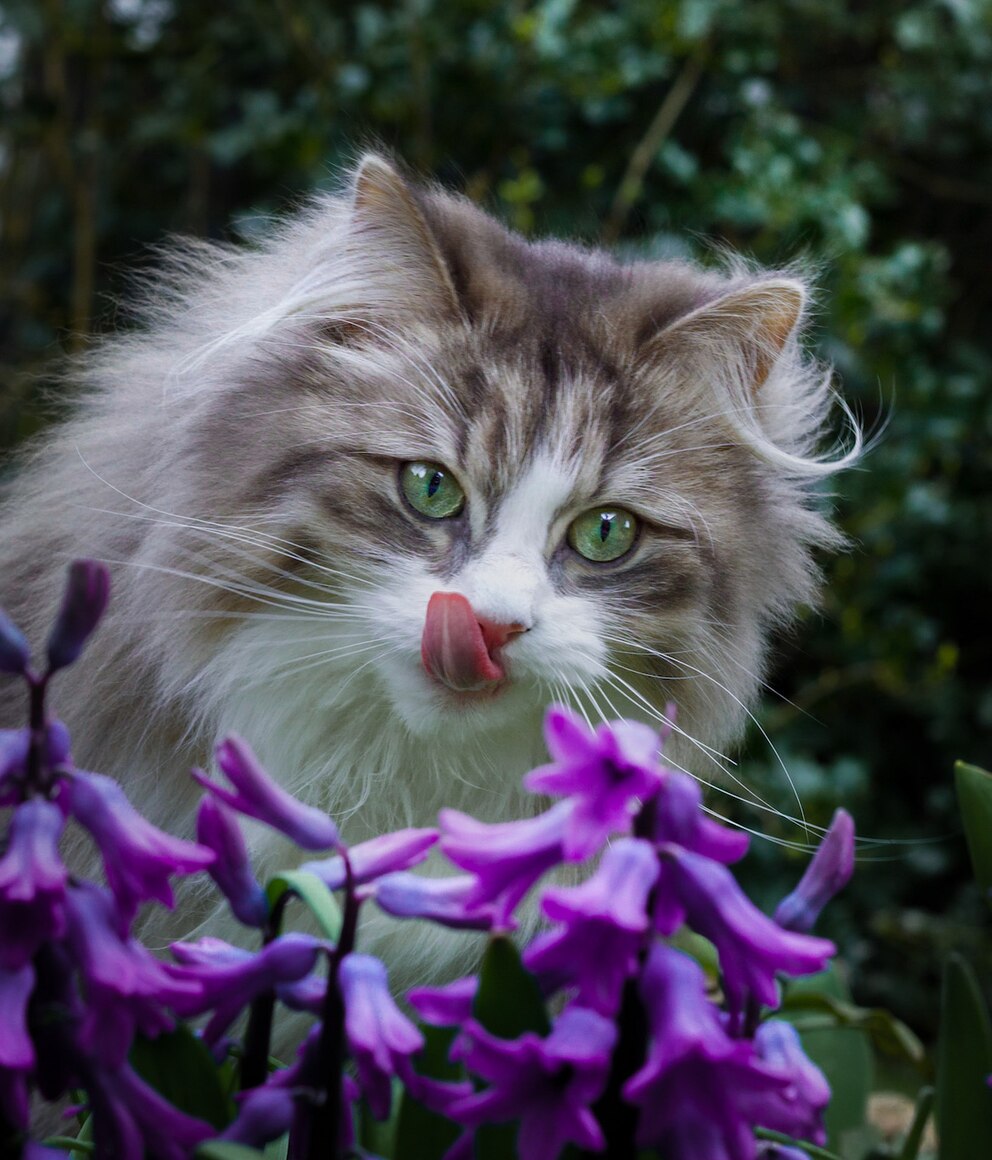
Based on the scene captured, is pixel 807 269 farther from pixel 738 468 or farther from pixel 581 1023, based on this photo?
pixel 581 1023

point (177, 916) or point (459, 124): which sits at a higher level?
point (459, 124)

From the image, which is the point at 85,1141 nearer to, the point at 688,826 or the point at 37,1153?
the point at 37,1153

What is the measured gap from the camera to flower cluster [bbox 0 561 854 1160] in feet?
1.66

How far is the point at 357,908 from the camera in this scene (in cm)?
55

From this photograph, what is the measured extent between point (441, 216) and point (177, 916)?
2.70ft

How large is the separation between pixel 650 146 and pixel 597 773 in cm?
281

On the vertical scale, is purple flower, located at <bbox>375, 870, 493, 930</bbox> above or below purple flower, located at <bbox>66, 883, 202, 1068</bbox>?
above

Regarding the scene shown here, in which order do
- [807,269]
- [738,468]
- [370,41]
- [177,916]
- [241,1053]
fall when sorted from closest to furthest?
1. [241,1053]
2. [177,916]
3. [738,468]
4. [807,269]
5. [370,41]

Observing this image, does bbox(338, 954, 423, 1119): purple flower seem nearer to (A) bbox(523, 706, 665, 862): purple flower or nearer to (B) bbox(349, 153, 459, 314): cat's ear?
(A) bbox(523, 706, 665, 862): purple flower

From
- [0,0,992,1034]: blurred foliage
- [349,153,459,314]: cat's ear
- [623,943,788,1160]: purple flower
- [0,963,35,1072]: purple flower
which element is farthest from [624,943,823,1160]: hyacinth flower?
[0,0,992,1034]: blurred foliage

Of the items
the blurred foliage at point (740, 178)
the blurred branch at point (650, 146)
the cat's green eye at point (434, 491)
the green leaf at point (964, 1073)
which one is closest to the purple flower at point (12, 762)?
the green leaf at point (964, 1073)

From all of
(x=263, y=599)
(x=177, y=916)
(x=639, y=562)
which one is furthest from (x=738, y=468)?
(x=177, y=916)

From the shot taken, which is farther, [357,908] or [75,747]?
[75,747]

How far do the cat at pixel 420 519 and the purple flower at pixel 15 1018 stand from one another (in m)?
0.72
